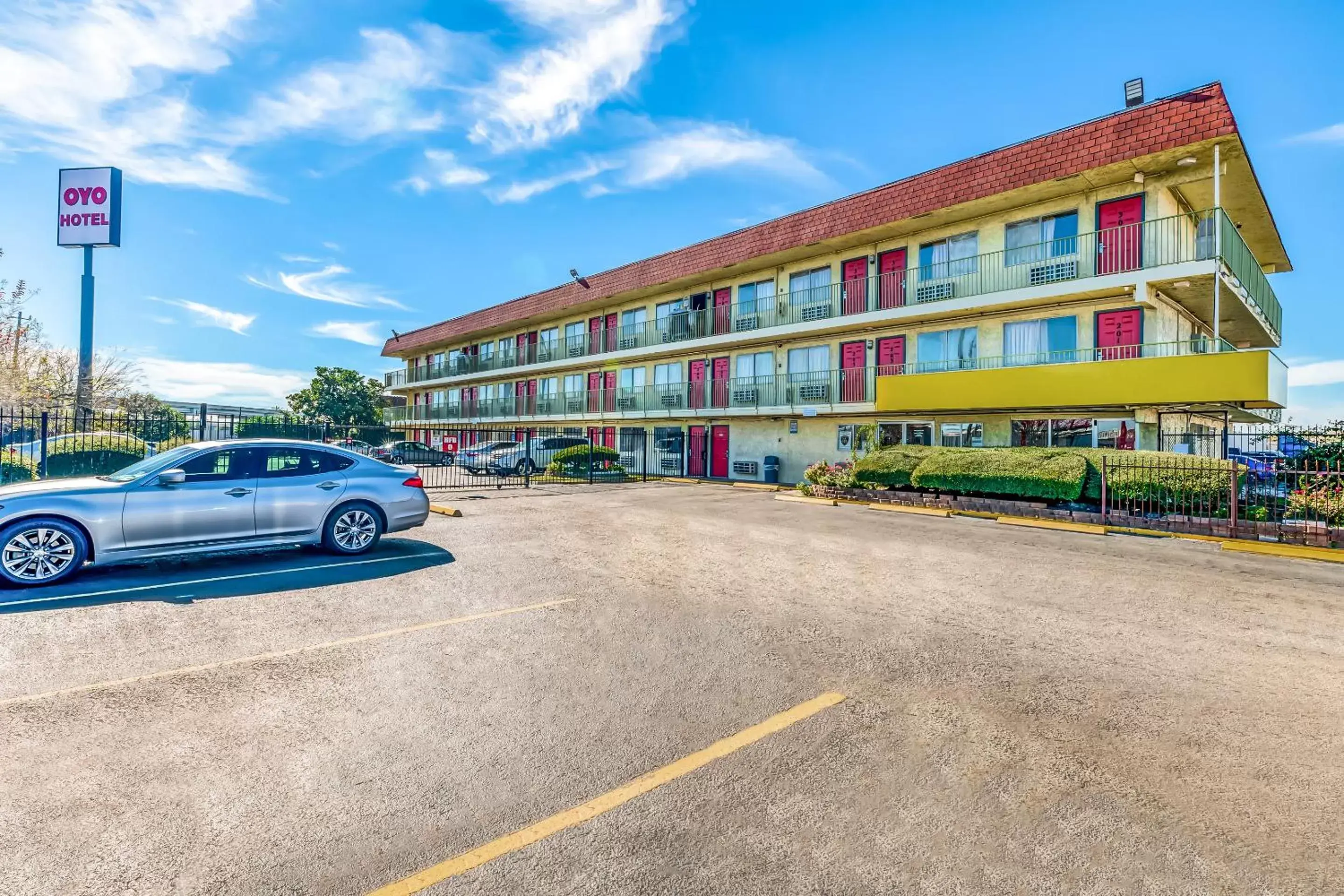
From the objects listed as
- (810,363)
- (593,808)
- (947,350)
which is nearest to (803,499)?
(947,350)

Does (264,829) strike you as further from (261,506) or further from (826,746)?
(261,506)

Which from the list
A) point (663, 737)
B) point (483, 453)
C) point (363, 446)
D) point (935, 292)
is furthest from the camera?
point (483, 453)

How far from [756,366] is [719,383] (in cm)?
171

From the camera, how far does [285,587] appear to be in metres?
6.88

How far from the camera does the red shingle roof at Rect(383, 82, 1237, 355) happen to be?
15406 mm

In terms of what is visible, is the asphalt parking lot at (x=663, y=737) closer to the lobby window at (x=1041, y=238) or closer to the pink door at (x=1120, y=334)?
the pink door at (x=1120, y=334)

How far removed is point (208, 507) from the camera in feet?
24.3

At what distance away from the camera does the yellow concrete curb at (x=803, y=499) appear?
56.7 ft

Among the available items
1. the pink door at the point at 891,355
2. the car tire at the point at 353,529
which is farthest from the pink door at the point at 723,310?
the car tire at the point at 353,529

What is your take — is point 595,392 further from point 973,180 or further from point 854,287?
point 973,180

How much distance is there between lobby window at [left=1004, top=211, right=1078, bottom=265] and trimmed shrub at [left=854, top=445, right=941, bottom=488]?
6.76 metres

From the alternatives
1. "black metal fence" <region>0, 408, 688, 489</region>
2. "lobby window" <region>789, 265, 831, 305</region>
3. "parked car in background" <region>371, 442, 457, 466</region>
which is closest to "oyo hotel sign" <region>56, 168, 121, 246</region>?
"black metal fence" <region>0, 408, 688, 489</region>

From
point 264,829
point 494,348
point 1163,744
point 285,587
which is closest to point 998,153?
point 1163,744

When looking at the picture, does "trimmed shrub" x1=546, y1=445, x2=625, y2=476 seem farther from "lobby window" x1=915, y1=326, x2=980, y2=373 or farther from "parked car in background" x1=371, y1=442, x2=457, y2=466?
"lobby window" x1=915, y1=326, x2=980, y2=373
